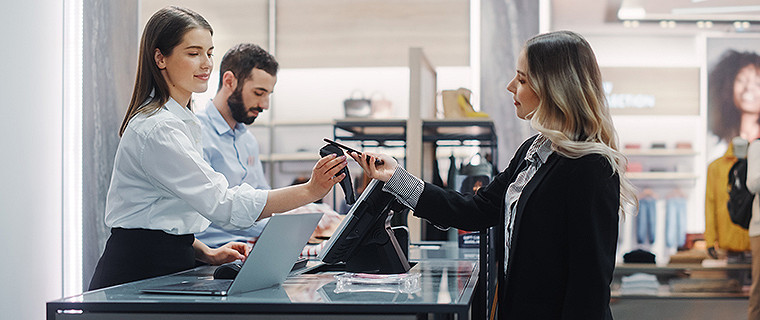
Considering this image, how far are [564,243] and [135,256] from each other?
1133mm

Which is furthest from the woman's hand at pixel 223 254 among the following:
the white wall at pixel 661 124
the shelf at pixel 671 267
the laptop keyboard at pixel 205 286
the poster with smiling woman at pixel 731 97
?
the poster with smiling woman at pixel 731 97

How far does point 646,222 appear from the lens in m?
6.15

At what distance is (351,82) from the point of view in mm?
6551

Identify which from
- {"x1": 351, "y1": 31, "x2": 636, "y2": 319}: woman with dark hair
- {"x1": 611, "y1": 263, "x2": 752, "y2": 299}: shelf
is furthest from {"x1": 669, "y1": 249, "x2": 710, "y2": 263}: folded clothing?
{"x1": 351, "y1": 31, "x2": 636, "y2": 319}: woman with dark hair

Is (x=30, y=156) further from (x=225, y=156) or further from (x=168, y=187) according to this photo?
(x=168, y=187)

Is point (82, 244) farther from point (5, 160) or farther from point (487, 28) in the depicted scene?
point (487, 28)

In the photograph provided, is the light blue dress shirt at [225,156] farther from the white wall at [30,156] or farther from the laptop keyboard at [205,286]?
the laptop keyboard at [205,286]

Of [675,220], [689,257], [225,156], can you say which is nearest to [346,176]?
[225,156]

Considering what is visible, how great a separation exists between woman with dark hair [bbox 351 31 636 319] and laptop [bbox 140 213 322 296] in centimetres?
55

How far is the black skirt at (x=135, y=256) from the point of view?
6.49ft

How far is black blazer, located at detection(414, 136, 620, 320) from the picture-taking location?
66.8 inches

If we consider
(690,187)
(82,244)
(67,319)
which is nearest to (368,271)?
(67,319)

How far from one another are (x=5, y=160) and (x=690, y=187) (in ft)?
16.8

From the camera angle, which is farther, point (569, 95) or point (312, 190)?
point (312, 190)
